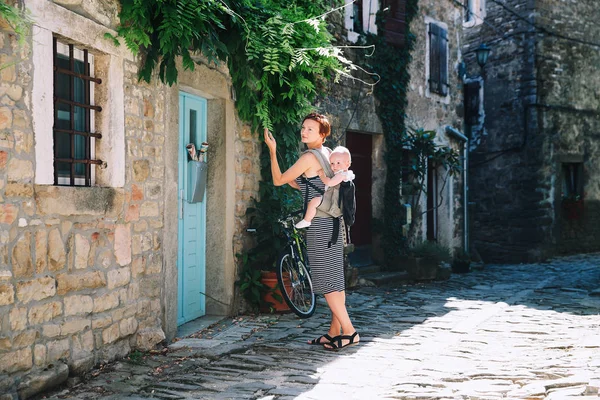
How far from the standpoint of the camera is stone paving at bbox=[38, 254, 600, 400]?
4.03 m

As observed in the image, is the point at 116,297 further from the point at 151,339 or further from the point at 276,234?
the point at 276,234

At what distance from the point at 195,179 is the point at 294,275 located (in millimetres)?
1415

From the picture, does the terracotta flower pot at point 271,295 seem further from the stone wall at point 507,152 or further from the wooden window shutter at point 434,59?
the stone wall at point 507,152

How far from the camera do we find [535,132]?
14656 millimetres

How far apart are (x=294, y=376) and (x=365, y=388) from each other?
20.5 inches

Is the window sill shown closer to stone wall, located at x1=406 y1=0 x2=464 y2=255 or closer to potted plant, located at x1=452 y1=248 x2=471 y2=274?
stone wall, located at x1=406 y1=0 x2=464 y2=255

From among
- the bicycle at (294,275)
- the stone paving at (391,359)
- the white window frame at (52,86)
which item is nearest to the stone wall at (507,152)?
Result: the stone paving at (391,359)

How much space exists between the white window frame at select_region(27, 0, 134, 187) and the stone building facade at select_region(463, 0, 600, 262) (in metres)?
10.6

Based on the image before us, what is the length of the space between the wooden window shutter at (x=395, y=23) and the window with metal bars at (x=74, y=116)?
22.0 feet

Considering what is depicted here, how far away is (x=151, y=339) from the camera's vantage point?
512 cm

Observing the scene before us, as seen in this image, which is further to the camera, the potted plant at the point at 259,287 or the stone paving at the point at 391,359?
the potted plant at the point at 259,287

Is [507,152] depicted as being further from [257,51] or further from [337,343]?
[337,343]

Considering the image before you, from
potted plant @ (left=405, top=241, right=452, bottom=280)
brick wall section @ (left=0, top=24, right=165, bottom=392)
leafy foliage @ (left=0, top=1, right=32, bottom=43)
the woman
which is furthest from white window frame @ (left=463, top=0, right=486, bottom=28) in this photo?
leafy foliage @ (left=0, top=1, right=32, bottom=43)

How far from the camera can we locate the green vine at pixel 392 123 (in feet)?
34.3
